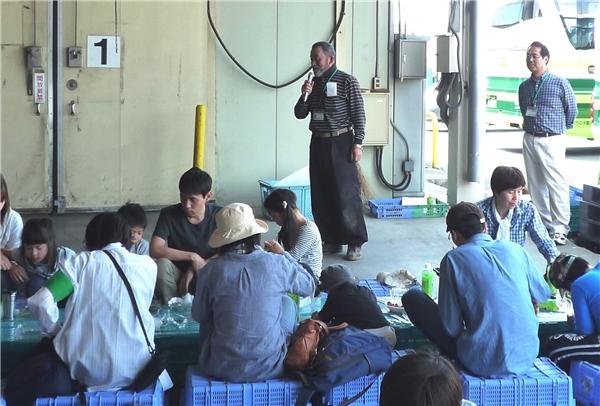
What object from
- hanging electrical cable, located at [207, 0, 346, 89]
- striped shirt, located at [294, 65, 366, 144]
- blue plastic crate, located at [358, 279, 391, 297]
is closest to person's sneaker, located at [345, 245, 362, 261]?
striped shirt, located at [294, 65, 366, 144]

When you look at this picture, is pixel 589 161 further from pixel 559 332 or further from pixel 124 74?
pixel 559 332

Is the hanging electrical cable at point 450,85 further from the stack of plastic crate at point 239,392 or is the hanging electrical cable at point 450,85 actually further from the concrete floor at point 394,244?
the stack of plastic crate at point 239,392

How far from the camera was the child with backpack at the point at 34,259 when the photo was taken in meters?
4.70

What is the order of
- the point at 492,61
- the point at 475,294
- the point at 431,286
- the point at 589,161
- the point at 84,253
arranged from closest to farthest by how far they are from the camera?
the point at 84,253 → the point at 475,294 → the point at 431,286 → the point at 589,161 → the point at 492,61

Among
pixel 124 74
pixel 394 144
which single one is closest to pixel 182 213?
pixel 124 74

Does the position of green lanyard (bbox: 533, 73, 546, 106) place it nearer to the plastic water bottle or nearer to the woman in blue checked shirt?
the woman in blue checked shirt

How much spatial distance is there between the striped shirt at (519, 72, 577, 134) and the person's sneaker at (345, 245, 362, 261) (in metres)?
2.00

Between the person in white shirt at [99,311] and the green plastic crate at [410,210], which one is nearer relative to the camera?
the person in white shirt at [99,311]

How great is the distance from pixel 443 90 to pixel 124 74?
300 centimetres

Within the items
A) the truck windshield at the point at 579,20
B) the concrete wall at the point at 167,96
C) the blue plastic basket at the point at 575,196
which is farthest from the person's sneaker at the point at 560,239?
the truck windshield at the point at 579,20

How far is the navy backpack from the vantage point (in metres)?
3.68

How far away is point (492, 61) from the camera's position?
48.8ft

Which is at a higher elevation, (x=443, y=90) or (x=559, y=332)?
(x=443, y=90)

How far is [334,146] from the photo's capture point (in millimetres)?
6977
